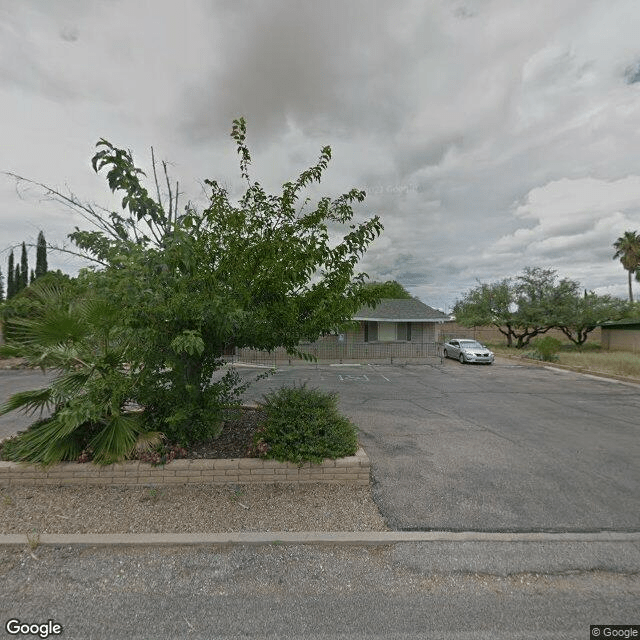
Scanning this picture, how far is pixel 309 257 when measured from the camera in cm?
378

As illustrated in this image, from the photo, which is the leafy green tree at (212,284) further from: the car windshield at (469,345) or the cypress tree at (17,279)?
the cypress tree at (17,279)

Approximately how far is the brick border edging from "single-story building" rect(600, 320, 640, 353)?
94.9ft

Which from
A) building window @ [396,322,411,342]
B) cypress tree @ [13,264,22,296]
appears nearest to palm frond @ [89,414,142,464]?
building window @ [396,322,411,342]

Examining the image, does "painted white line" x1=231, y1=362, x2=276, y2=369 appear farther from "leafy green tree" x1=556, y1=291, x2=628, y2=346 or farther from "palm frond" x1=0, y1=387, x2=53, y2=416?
"leafy green tree" x1=556, y1=291, x2=628, y2=346

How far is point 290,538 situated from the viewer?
284cm

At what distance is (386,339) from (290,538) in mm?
19525

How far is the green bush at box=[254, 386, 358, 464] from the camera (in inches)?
146

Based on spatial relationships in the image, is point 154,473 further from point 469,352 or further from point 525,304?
point 525,304

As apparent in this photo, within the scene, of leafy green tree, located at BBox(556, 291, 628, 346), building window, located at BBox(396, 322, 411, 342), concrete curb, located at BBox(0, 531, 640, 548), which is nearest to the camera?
concrete curb, located at BBox(0, 531, 640, 548)

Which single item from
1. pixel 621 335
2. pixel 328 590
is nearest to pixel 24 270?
pixel 328 590

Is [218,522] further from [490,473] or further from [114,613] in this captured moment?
[490,473]

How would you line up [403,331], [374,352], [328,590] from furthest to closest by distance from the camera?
[403,331]
[374,352]
[328,590]

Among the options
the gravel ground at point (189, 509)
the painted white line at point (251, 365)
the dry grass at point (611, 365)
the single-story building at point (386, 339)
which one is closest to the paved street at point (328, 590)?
the gravel ground at point (189, 509)

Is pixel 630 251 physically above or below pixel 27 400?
above
